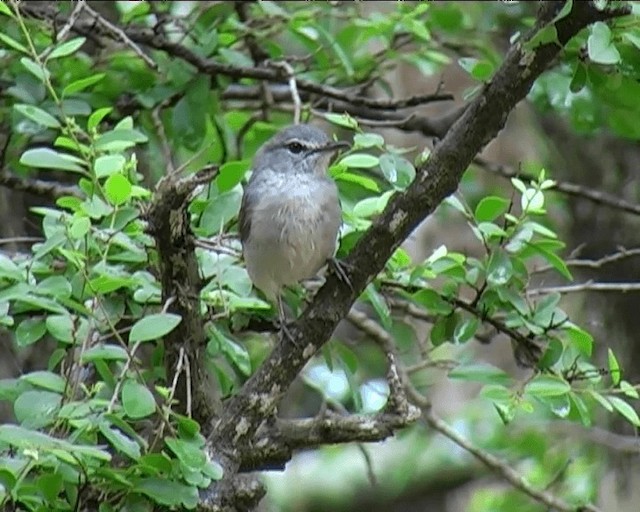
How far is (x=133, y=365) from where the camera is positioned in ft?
8.11

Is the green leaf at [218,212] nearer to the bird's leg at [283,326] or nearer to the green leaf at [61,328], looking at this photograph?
the bird's leg at [283,326]

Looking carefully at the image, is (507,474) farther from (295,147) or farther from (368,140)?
(368,140)

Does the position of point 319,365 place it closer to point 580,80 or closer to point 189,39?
point 189,39

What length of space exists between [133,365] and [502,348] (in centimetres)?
555

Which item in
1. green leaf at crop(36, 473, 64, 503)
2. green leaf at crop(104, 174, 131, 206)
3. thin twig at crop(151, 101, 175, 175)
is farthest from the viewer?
thin twig at crop(151, 101, 175, 175)

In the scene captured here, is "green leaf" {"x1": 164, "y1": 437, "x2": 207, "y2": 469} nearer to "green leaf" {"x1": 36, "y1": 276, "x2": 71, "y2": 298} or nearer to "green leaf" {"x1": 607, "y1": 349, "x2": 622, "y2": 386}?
"green leaf" {"x1": 36, "y1": 276, "x2": 71, "y2": 298}

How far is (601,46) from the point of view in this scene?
2.34 m

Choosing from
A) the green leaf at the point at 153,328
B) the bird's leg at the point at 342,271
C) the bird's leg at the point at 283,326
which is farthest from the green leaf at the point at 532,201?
the green leaf at the point at 153,328

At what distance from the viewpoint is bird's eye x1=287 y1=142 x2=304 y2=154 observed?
3.47 metres

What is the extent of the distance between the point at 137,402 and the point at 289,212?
1.15m

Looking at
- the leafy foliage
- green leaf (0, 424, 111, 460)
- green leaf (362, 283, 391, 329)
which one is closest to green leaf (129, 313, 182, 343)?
the leafy foliage

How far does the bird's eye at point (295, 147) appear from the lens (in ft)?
11.4

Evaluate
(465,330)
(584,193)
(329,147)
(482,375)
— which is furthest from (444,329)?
(584,193)

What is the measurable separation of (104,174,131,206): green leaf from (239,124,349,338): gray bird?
56 centimetres
